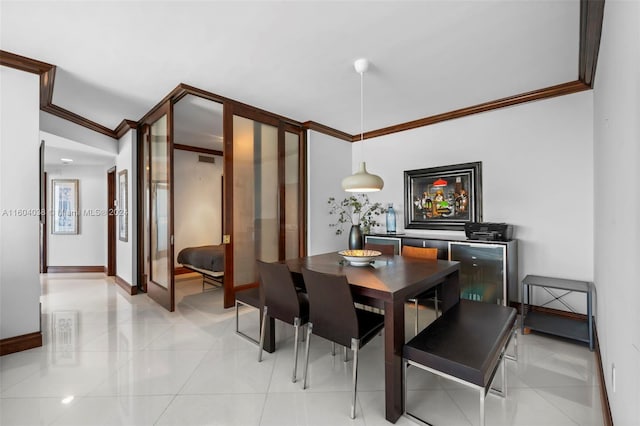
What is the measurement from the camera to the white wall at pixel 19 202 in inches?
99.7

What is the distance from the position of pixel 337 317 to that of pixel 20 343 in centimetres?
292

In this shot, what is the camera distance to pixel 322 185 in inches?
187

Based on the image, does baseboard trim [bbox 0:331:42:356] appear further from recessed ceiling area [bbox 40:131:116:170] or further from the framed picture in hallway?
the framed picture in hallway

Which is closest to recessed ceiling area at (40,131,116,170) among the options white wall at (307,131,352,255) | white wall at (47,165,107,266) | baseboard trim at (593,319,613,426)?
white wall at (47,165,107,266)

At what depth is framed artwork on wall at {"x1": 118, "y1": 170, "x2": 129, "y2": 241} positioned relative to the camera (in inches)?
183

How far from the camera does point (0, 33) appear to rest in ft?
7.41

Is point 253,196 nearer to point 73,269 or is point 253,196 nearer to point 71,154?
point 71,154

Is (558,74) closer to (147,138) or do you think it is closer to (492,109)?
(492,109)

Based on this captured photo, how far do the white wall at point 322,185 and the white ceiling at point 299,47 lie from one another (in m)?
1.13

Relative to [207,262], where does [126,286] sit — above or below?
below

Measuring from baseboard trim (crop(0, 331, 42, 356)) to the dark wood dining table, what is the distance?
214 centimetres

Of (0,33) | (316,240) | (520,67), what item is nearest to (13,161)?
(0,33)

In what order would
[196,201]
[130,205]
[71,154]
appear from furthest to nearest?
1. [196,201]
2. [71,154]
3. [130,205]

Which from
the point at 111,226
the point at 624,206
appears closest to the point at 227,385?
the point at 624,206
